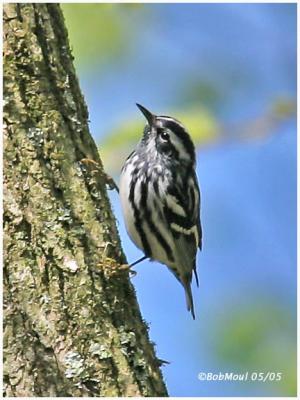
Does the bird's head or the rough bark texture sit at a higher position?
the bird's head

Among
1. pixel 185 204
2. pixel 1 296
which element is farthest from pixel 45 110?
pixel 185 204

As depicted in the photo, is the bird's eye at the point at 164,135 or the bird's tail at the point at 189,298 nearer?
the bird's tail at the point at 189,298

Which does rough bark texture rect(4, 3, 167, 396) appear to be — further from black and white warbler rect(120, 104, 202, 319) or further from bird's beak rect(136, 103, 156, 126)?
bird's beak rect(136, 103, 156, 126)

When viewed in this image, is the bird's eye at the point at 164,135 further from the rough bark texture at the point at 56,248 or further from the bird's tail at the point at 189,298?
the rough bark texture at the point at 56,248

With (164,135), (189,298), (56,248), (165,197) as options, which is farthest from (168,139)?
(56,248)

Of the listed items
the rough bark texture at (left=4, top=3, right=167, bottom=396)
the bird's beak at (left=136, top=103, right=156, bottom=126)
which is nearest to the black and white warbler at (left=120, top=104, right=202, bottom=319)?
the bird's beak at (left=136, top=103, right=156, bottom=126)

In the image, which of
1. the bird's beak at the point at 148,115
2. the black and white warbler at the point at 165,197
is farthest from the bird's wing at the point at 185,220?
the bird's beak at the point at 148,115

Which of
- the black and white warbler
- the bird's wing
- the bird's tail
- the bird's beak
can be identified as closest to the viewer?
the black and white warbler
